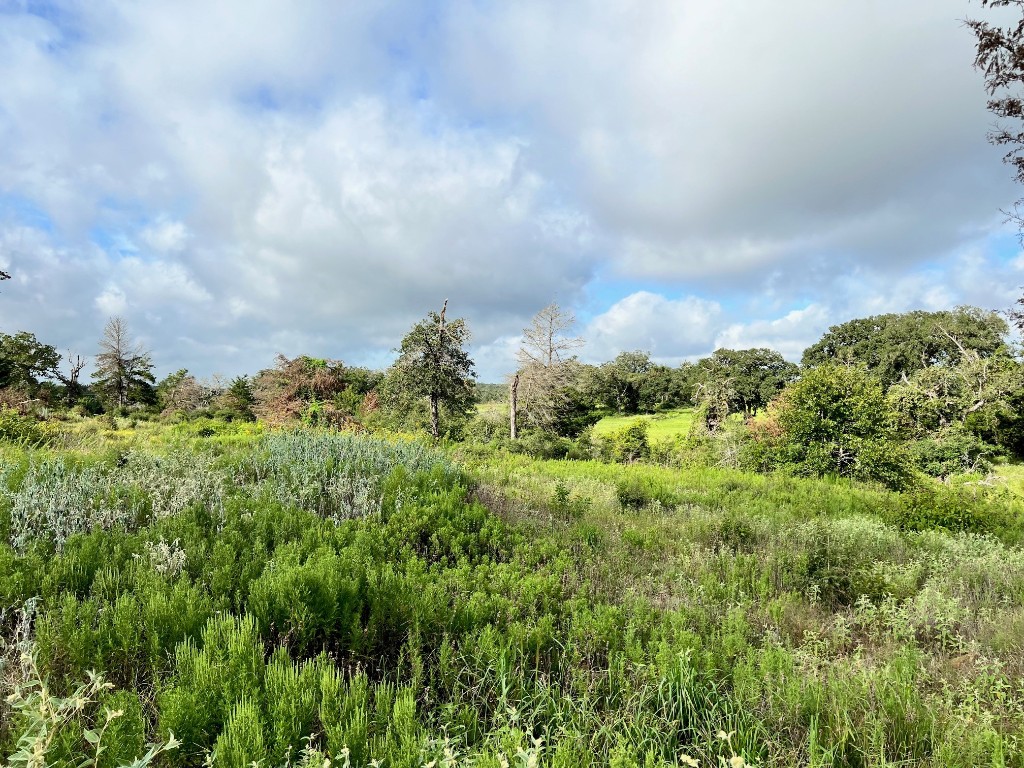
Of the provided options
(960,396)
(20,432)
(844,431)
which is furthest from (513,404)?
(960,396)

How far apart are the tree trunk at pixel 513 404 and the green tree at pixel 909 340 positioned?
101 ft

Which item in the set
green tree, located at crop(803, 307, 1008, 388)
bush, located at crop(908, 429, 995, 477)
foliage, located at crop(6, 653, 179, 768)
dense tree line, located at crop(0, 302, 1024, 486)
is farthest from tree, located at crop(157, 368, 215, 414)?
green tree, located at crop(803, 307, 1008, 388)

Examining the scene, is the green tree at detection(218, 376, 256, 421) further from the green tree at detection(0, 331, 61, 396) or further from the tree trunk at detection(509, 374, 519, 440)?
the tree trunk at detection(509, 374, 519, 440)

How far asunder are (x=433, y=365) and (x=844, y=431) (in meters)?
15.2

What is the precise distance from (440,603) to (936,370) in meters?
35.7

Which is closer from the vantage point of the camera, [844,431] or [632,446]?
[844,431]

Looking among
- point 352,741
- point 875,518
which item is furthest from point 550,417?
point 352,741

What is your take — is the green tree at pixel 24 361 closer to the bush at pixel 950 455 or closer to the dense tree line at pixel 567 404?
the dense tree line at pixel 567 404

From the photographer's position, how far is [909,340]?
46719 millimetres

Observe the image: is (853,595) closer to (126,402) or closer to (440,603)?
(440,603)

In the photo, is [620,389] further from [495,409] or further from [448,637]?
[448,637]

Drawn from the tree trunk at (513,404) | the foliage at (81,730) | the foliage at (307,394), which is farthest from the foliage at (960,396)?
the foliage at (81,730)

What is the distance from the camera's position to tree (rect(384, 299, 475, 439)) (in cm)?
2103

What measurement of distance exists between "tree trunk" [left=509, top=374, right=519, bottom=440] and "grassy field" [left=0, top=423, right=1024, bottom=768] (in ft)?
63.8
